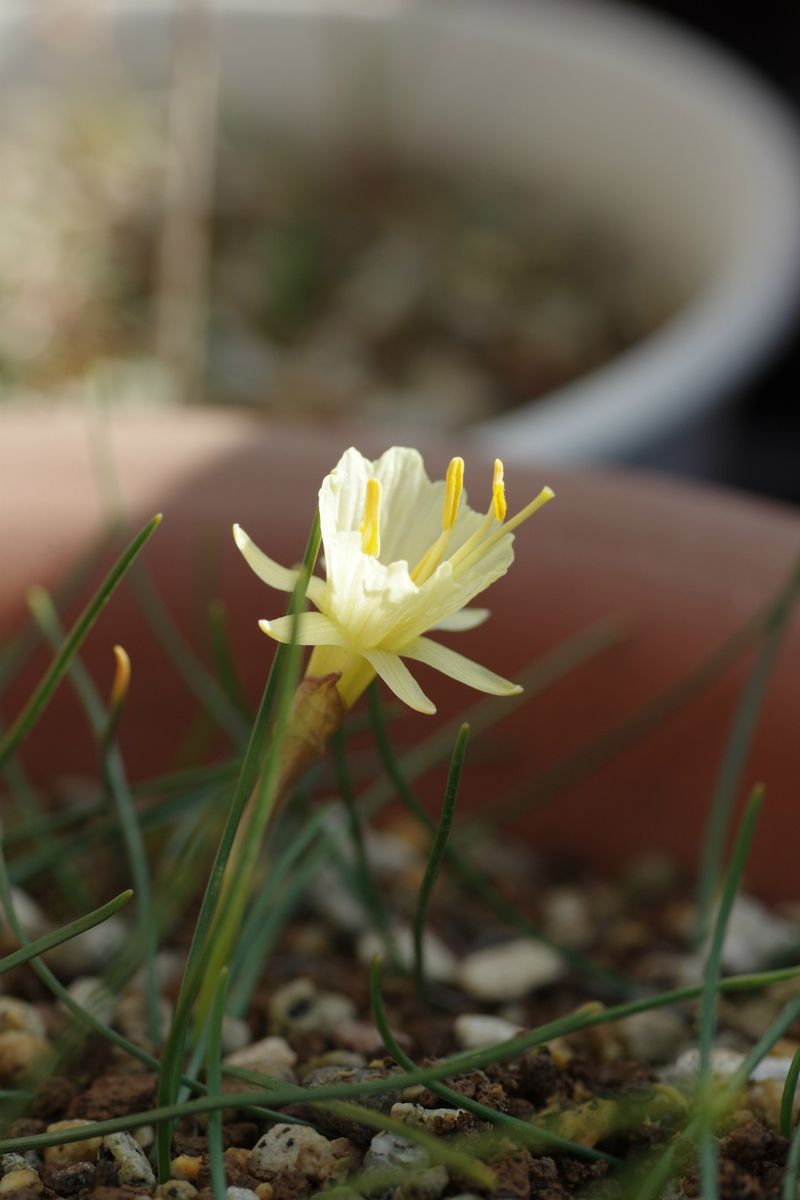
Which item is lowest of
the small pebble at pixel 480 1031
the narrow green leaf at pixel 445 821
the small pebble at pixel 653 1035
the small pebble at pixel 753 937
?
the small pebble at pixel 653 1035

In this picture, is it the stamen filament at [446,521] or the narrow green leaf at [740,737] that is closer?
the stamen filament at [446,521]

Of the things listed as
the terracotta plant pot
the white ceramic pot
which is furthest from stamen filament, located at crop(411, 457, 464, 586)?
the white ceramic pot

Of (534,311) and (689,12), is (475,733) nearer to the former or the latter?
(534,311)

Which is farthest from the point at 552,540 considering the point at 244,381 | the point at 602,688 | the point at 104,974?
the point at 244,381

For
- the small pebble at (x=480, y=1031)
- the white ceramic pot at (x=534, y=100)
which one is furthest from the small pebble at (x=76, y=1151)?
the white ceramic pot at (x=534, y=100)

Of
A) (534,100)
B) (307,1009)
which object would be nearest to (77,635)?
(307,1009)

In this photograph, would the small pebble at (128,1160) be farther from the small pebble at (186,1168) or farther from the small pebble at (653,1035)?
the small pebble at (653,1035)

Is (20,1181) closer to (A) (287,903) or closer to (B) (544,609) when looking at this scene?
(A) (287,903)
